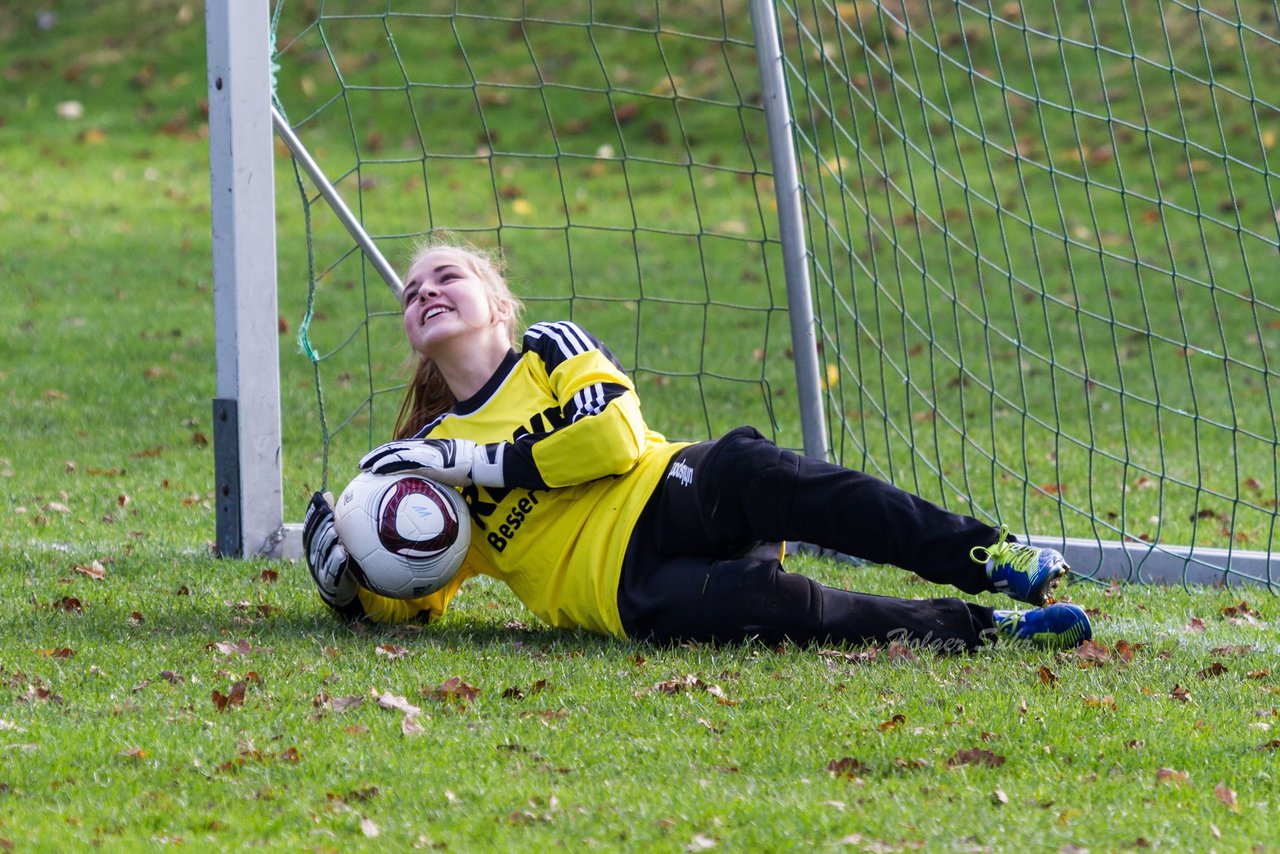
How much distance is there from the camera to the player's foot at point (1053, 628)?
4.17 m

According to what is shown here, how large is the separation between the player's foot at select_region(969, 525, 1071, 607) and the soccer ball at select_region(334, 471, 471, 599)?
1.40 metres

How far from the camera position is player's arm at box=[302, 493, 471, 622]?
13.9 ft

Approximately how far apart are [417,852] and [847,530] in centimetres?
168

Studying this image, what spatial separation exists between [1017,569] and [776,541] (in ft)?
2.21

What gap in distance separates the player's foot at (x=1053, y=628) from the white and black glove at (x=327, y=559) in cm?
180

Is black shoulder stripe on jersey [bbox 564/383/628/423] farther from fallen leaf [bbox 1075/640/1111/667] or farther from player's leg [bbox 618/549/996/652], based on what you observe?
fallen leaf [bbox 1075/640/1111/667]

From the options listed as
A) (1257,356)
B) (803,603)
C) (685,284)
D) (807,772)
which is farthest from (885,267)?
(807,772)

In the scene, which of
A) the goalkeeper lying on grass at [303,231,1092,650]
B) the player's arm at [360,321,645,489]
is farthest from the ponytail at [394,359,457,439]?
the player's arm at [360,321,645,489]

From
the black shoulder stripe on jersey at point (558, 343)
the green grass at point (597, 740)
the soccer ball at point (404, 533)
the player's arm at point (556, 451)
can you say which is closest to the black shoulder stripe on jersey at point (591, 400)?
the player's arm at point (556, 451)

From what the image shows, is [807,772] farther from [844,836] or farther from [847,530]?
[847,530]

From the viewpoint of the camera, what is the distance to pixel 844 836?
9.29 feet

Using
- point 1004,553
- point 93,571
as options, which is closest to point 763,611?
point 1004,553

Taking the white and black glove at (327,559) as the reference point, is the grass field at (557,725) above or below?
below

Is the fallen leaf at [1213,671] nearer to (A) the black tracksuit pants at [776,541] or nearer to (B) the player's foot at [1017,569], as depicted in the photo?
(B) the player's foot at [1017,569]
